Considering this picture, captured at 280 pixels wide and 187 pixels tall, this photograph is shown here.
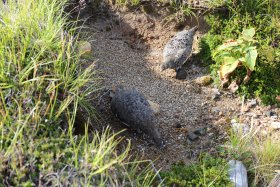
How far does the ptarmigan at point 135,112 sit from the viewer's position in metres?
4.08

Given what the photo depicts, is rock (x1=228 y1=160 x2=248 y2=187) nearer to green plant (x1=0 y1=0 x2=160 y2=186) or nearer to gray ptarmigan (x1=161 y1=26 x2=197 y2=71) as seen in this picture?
green plant (x1=0 y1=0 x2=160 y2=186)

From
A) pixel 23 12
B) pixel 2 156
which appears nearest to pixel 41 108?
pixel 2 156

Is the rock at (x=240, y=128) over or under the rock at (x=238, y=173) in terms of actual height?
over

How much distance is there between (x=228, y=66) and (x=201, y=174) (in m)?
1.40

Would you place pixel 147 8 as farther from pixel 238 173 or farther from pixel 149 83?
pixel 238 173

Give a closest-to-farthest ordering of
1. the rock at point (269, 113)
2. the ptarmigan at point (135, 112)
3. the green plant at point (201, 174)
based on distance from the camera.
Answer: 1. the green plant at point (201, 174)
2. the ptarmigan at point (135, 112)
3. the rock at point (269, 113)

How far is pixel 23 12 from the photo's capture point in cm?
404

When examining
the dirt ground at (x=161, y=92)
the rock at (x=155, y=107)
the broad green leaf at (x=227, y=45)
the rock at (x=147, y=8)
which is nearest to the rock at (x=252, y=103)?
the dirt ground at (x=161, y=92)

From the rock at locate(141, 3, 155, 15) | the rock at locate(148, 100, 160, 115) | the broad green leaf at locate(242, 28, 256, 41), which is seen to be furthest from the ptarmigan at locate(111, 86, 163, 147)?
the rock at locate(141, 3, 155, 15)

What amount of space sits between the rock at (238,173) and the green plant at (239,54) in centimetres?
108

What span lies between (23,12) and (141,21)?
1726 millimetres

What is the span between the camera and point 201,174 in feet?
11.9

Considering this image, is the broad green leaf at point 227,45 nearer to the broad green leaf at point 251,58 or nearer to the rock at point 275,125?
the broad green leaf at point 251,58

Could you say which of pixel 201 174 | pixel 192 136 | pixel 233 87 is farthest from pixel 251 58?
pixel 201 174
